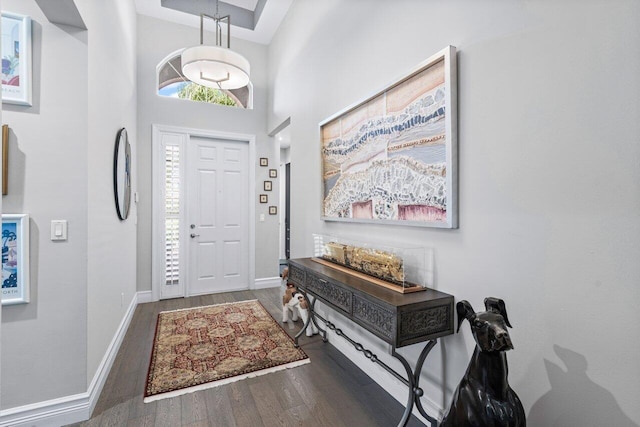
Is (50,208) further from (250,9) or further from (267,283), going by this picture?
(250,9)

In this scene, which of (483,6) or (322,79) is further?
(322,79)

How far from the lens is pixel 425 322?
1.64 m

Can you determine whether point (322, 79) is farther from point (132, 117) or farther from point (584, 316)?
point (584, 316)

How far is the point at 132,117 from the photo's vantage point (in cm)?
376

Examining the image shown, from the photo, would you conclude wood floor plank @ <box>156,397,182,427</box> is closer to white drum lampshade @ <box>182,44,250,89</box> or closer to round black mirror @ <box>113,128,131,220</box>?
round black mirror @ <box>113,128,131,220</box>

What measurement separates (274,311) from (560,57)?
3.48 metres

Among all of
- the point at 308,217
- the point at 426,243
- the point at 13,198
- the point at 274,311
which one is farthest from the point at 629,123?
the point at 274,311

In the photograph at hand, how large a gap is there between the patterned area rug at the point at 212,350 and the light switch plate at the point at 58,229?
117cm

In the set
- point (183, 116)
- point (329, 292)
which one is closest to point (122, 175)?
point (183, 116)

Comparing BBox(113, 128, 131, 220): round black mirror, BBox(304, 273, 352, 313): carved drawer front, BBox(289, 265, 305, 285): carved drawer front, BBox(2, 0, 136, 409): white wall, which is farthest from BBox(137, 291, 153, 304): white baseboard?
BBox(304, 273, 352, 313): carved drawer front

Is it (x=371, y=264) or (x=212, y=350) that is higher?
(x=371, y=264)

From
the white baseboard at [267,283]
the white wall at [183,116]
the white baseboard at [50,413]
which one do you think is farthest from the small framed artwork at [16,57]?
the white baseboard at [267,283]

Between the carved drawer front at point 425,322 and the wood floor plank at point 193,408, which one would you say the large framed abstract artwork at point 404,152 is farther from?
the wood floor plank at point 193,408

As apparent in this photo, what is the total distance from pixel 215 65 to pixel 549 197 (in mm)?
2966
